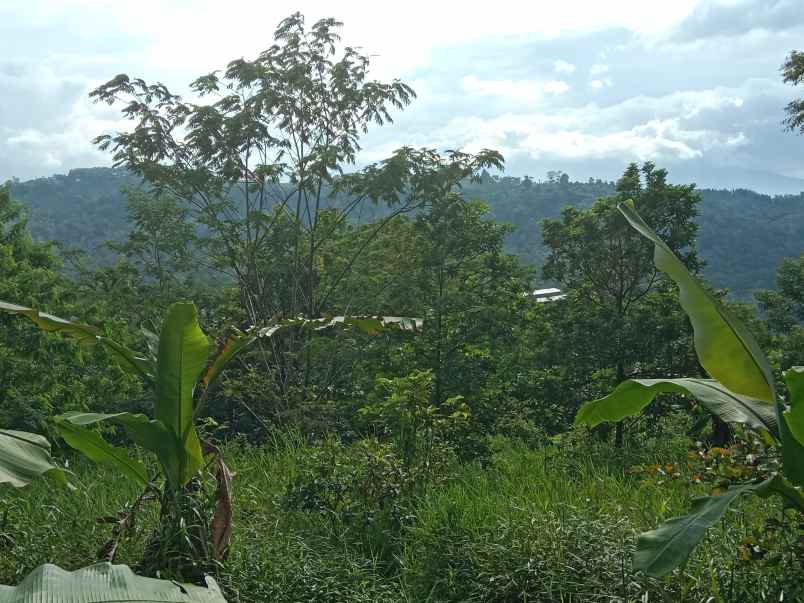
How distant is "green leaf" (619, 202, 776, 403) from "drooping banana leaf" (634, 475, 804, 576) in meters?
0.75

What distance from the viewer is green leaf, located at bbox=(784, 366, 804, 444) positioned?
9.26 ft

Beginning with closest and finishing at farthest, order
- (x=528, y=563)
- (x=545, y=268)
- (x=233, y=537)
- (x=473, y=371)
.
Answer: (x=528, y=563) < (x=233, y=537) < (x=473, y=371) < (x=545, y=268)

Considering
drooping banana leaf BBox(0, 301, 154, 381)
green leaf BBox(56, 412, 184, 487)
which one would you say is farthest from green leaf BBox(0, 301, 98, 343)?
green leaf BBox(56, 412, 184, 487)

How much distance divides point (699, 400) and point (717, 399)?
0.28 feet

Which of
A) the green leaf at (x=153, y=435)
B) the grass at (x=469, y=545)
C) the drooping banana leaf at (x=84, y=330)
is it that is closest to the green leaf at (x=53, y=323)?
the drooping banana leaf at (x=84, y=330)

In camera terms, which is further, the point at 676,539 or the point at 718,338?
the point at 718,338

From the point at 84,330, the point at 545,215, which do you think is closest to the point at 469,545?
the point at 84,330

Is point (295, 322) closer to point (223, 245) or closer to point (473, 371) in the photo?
point (473, 371)

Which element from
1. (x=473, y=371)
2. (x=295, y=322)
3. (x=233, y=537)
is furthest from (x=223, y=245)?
(x=233, y=537)

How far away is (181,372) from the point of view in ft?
13.5

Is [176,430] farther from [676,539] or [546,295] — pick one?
[546,295]

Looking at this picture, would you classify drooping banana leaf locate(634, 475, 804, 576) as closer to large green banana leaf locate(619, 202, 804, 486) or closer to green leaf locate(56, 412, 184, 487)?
large green banana leaf locate(619, 202, 804, 486)

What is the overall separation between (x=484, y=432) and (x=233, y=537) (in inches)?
Result: 165

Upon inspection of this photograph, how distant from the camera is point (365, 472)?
5.13m
